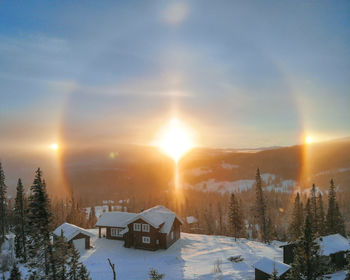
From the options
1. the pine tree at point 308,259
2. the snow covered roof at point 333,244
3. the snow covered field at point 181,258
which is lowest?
the snow covered field at point 181,258

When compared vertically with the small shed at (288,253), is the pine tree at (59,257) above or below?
above

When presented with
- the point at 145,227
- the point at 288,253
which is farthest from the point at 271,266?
the point at 145,227

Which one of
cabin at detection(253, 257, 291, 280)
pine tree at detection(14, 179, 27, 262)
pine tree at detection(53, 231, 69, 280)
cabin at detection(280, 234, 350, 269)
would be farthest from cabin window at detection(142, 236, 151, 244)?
pine tree at detection(53, 231, 69, 280)

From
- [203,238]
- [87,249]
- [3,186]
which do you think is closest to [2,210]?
[3,186]

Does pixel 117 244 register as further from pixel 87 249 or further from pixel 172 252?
pixel 172 252

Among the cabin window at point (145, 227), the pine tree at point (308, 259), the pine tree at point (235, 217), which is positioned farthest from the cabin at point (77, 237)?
the pine tree at point (308, 259)

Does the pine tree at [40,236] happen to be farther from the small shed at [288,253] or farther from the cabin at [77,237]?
the small shed at [288,253]

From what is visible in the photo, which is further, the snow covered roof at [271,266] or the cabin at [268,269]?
the snow covered roof at [271,266]

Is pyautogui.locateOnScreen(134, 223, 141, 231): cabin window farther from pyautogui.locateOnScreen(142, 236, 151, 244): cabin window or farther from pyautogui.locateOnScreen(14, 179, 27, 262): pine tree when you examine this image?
pyautogui.locateOnScreen(14, 179, 27, 262): pine tree
